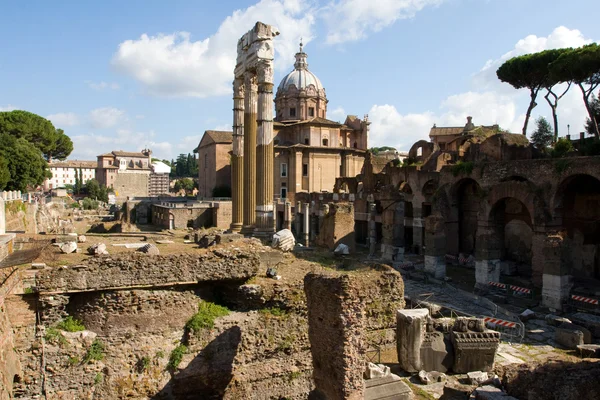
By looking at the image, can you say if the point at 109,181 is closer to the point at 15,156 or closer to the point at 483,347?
the point at 15,156

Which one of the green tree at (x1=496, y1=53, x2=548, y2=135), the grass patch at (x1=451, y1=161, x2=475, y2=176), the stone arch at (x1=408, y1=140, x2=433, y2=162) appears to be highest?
the green tree at (x1=496, y1=53, x2=548, y2=135)

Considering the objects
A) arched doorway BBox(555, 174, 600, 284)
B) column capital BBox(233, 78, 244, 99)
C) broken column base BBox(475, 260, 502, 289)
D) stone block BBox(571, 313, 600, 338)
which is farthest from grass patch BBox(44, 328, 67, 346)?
arched doorway BBox(555, 174, 600, 284)

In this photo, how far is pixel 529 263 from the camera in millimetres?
21797

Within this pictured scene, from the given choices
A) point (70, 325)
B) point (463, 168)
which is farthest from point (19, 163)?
point (70, 325)

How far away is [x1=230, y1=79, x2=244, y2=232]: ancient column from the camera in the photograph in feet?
61.8

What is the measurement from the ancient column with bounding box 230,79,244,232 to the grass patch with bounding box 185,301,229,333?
10.1m

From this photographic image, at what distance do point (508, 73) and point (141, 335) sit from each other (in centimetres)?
3311

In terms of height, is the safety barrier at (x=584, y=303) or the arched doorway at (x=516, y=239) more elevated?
the arched doorway at (x=516, y=239)

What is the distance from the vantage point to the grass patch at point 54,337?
7.23 meters

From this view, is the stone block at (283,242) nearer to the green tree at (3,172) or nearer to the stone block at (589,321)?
the stone block at (589,321)

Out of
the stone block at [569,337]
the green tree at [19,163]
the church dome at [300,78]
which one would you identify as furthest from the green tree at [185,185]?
the stone block at [569,337]

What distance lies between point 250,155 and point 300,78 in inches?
1231

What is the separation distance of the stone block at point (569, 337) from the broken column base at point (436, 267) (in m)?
7.50

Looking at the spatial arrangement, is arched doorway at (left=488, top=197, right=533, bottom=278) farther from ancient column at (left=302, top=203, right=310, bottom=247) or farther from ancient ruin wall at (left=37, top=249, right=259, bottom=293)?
ancient ruin wall at (left=37, top=249, right=259, bottom=293)
